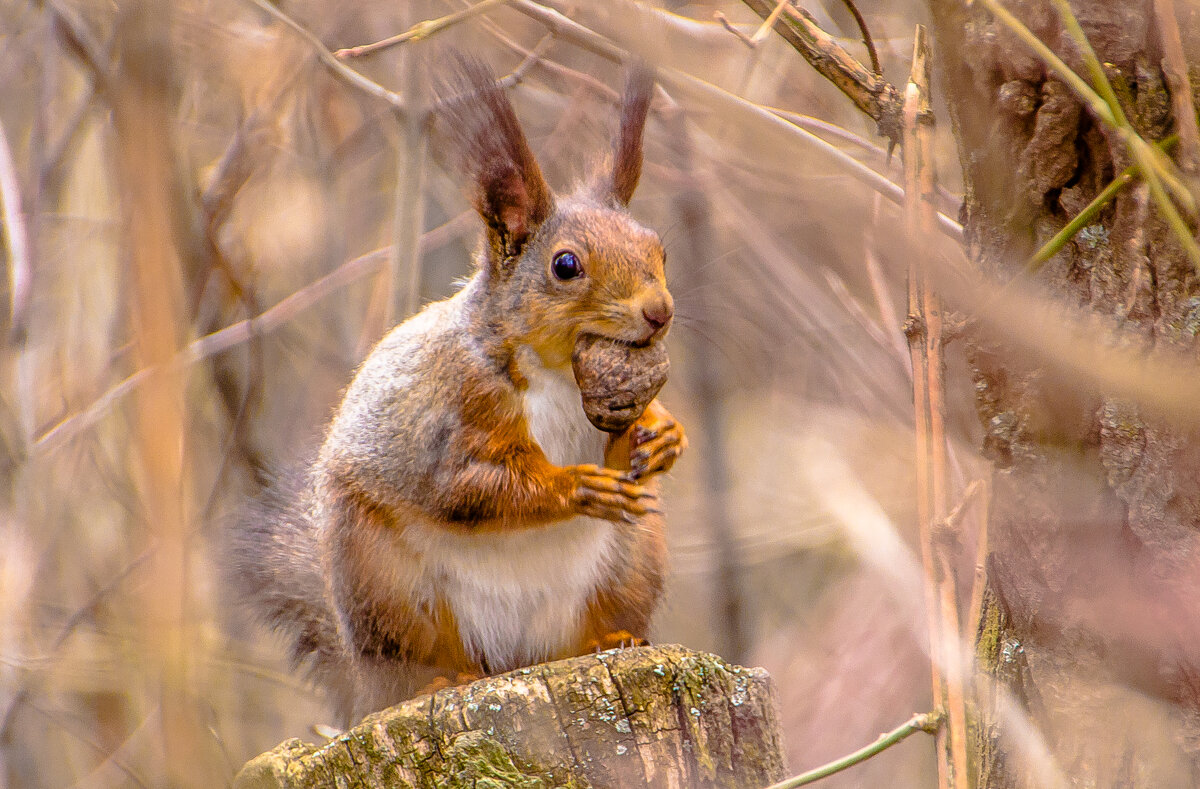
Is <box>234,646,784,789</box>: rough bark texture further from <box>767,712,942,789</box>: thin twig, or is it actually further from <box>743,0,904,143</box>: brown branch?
<box>743,0,904,143</box>: brown branch

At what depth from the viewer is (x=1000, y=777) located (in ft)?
5.39

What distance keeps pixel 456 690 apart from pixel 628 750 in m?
0.26

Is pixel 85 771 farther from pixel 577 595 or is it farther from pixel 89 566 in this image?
pixel 577 595

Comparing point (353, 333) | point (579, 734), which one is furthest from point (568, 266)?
point (353, 333)

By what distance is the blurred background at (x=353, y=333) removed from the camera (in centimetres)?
290

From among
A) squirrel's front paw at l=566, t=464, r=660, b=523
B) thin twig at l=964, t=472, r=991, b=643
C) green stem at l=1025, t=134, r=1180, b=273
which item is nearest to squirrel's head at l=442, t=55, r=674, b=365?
squirrel's front paw at l=566, t=464, r=660, b=523

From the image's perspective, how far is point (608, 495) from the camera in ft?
6.93

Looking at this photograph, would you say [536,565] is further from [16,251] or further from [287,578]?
[16,251]

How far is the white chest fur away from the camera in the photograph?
232 centimetres

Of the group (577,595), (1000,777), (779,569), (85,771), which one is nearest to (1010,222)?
(1000,777)

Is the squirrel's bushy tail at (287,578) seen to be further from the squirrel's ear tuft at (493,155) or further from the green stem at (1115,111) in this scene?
the green stem at (1115,111)

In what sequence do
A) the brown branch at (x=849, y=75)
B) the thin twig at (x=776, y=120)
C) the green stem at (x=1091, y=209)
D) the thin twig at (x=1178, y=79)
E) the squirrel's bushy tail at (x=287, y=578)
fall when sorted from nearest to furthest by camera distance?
the thin twig at (x=1178, y=79) → the green stem at (x=1091, y=209) → the brown branch at (x=849, y=75) → the thin twig at (x=776, y=120) → the squirrel's bushy tail at (x=287, y=578)

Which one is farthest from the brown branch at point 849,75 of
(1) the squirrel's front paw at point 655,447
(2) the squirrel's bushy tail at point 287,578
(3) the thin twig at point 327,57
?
A: (2) the squirrel's bushy tail at point 287,578

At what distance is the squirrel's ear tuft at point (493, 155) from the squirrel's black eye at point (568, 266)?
0.14 m
